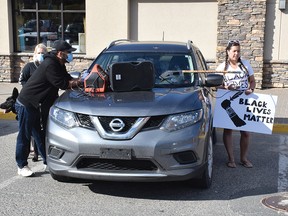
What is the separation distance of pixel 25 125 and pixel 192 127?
211cm

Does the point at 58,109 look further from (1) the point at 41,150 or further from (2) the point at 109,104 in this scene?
(1) the point at 41,150

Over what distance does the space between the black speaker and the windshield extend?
249 mm

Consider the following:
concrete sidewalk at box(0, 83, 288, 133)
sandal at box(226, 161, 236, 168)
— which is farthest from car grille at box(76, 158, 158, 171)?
concrete sidewalk at box(0, 83, 288, 133)

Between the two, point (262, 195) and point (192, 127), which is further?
point (262, 195)

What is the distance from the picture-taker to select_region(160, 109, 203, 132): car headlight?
15.1 feet

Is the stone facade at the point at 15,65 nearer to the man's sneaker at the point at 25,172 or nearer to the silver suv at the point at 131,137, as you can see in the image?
the man's sneaker at the point at 25,172

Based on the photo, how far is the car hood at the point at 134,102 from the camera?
462 centimetres

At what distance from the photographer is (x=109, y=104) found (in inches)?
188

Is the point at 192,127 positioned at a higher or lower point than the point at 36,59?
lower

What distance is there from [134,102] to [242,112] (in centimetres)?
188

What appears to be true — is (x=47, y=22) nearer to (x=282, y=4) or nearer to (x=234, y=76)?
(x=282, y=4)

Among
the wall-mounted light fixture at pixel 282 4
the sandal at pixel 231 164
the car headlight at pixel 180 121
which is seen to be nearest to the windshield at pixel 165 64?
the car headlight at pixel 180 121

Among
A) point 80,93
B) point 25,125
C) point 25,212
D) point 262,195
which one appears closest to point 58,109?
point 80,93

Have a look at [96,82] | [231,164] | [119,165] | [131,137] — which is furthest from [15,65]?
[131,137]
